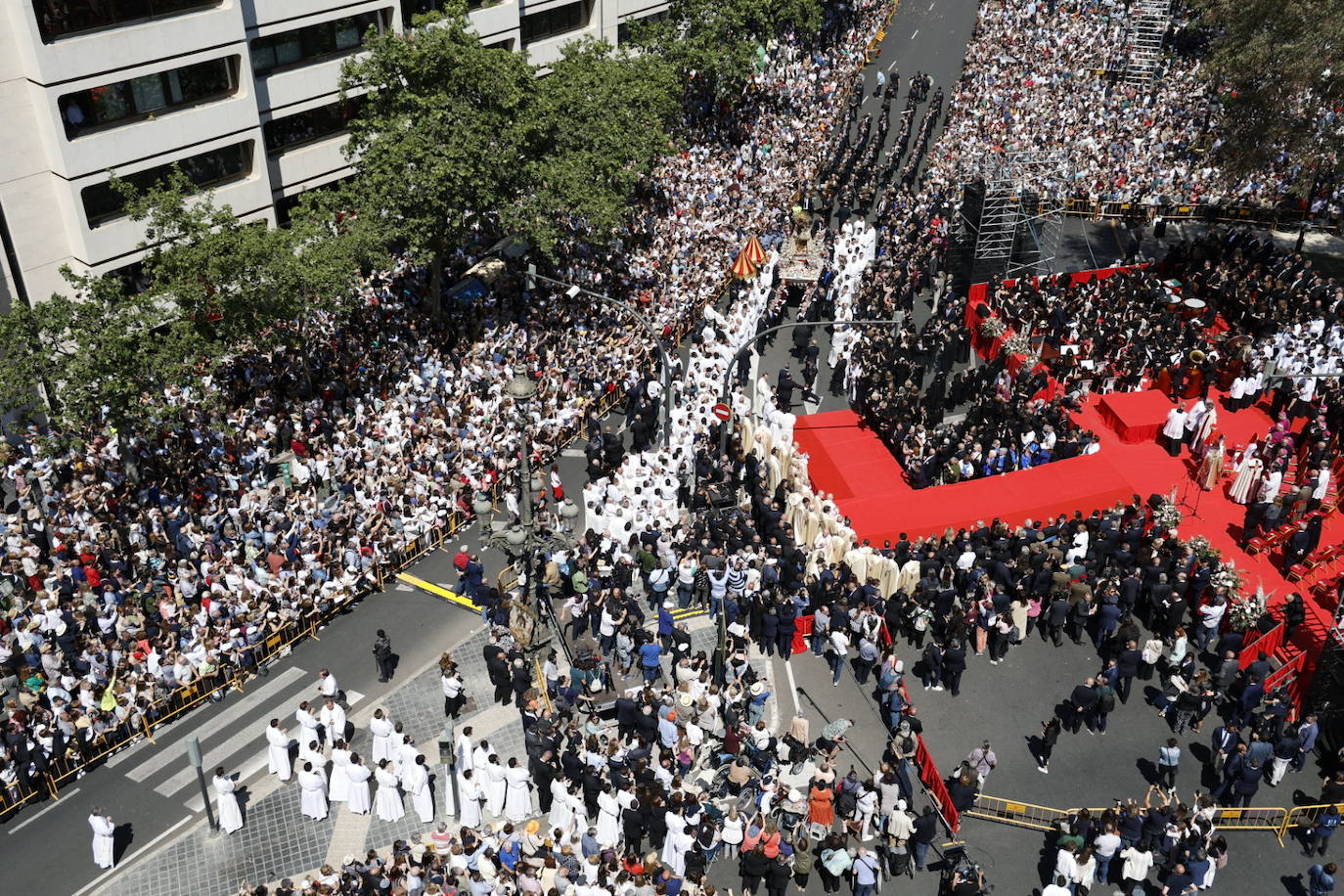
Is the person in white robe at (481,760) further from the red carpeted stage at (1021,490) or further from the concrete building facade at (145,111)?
the concrete building facade at (145,111)

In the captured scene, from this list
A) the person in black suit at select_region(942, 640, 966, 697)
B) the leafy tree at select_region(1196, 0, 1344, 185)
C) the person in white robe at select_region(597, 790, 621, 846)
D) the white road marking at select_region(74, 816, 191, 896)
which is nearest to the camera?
the person in white robe at select_region(597, 790, 621, 846)

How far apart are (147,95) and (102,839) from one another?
76.2 feet

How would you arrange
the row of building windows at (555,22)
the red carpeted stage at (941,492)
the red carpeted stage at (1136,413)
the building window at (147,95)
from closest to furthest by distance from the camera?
the red carpeted stage at (941,492), the red carpeted stage at (1136,413), the building window at (147,95), the row of building windows at (555,22)

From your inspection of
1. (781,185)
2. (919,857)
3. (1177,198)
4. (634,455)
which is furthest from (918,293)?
(919,857)

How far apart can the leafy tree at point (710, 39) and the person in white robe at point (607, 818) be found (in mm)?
38071

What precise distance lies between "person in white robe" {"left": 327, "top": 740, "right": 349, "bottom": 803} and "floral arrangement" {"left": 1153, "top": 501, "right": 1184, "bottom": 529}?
18.7 m

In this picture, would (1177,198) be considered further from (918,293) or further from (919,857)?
(919,857)

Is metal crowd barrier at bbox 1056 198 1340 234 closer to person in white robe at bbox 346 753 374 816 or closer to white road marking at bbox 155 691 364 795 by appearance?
person in white robe at bbox 346 753 374 816

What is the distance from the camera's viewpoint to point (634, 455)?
3064cm

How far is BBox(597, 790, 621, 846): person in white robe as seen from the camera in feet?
67.3

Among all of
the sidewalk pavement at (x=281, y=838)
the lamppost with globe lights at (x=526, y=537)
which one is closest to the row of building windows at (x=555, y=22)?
the lamppost with globe lights at (x=526, y=537)

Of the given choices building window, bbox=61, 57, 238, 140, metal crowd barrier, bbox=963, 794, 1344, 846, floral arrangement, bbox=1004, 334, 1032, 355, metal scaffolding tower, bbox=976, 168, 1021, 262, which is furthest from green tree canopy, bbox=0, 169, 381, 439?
metal crowd barrier, bbox=963, 794, 1344, 846

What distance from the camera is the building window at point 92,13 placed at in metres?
32.2

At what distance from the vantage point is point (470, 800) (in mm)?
21484
